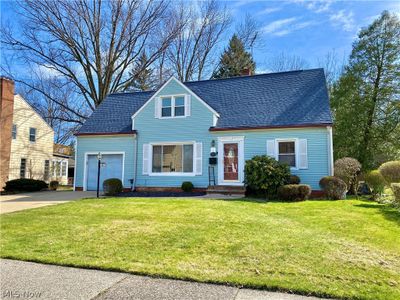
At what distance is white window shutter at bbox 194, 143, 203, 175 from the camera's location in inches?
644

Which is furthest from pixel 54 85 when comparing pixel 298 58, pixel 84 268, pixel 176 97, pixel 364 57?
pixel 84 268

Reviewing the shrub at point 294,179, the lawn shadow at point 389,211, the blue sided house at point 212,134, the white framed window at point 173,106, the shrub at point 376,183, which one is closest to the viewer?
the lawn shadow at point 389,211

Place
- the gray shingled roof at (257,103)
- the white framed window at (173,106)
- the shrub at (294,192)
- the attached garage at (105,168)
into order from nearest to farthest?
the shrub at (294,192), the gray shingled roof at (257,103), the white framed window at (173,106), the attached garage at (105,168)

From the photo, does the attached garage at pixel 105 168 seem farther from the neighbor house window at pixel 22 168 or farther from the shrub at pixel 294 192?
the neighbor house window at pixel 22 168

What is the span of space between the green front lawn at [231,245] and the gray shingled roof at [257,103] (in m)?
6.93

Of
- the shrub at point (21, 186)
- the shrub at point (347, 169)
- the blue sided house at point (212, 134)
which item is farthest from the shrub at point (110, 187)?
the shrub at point (347, 169)

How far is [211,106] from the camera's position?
17.8 meters

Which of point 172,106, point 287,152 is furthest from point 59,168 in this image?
point 287,152

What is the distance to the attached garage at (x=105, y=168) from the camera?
1809 centimetres

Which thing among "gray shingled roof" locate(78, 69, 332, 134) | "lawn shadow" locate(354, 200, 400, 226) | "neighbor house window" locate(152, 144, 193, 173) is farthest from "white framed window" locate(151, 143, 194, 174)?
"lawn shadow" locate(354, 200, 400, 226)

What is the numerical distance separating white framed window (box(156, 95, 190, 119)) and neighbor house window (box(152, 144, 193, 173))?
5.67ft

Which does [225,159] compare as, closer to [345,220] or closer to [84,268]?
[345,220]

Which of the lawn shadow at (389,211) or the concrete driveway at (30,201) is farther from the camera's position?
the concrete driveway at (30,201)

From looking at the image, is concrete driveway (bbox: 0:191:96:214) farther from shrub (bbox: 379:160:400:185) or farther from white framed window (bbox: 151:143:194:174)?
shrub (bbox: 379:160:400:185)
